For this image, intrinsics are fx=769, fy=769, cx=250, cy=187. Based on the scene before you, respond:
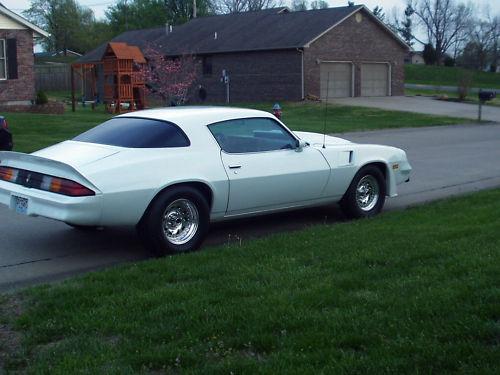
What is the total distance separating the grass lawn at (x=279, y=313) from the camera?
4.26 meters

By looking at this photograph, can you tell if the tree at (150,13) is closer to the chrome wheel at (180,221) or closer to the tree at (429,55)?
the tree at (429,55)

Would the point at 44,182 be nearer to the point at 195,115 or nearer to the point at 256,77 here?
the point at 195,115

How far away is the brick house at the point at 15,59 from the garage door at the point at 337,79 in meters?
15.8

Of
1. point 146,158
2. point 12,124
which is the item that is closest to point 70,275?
point 146,158

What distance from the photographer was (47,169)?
7270 mm

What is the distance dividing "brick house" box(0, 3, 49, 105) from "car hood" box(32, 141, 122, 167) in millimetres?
21265

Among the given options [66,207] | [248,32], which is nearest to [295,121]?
[248,32]

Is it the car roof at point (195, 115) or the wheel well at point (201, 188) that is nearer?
the wheel well at point (201, 188)

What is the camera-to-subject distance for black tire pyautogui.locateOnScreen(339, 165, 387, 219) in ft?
29.9

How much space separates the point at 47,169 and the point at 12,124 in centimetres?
1583

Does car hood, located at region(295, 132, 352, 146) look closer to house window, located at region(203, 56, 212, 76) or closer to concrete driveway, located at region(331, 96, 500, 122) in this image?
concrete driveway, located at region(331, 96, 500, 122)

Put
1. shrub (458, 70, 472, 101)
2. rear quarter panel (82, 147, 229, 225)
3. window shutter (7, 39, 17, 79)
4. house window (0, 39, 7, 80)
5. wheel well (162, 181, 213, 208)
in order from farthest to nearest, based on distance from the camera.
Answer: shrub (458, 70, 472, 101) < house window (0, 39, 7, 80) < window shutter (7, 39, 17, 79) < wheel well (162, 181, 213, 208) < rear quarter panel (82, 147, 229, 225)

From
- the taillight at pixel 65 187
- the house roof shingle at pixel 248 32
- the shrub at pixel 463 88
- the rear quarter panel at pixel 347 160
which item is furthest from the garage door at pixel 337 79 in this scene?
the taillight at pixel 65 187

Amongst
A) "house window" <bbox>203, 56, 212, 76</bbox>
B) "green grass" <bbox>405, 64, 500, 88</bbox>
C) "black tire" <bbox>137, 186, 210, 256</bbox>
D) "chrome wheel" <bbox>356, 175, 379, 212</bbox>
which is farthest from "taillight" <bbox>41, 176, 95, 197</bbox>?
"green grass" <bbox>405, 64, 500, 88</bbox>
